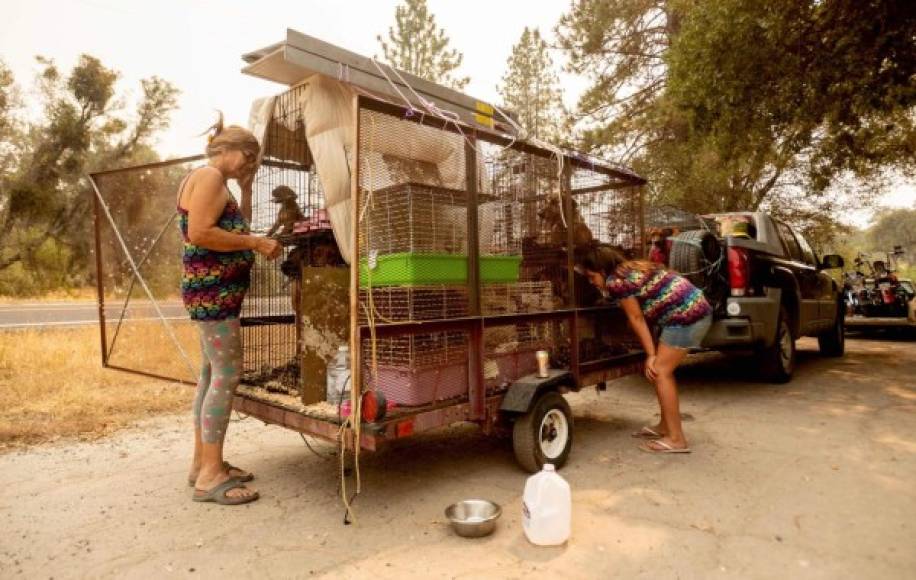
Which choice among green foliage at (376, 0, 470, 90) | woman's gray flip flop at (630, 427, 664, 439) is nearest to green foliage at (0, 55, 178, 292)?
green foliage at (376, 0, 470, 90)

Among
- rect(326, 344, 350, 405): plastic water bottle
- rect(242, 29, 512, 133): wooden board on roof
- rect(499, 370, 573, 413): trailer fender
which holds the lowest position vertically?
rect(499, 370, 573, 413): trailer fender

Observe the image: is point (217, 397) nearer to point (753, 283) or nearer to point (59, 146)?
point (753, 283)

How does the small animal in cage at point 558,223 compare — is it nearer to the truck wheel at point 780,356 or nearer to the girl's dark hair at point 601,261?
the girl's dark hair at point 601,261

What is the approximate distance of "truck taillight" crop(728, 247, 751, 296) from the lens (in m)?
5.71

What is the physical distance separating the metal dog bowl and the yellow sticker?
2892mm

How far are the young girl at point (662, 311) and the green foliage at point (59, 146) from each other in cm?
2231

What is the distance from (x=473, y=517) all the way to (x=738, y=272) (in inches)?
169

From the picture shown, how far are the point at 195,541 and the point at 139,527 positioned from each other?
450 mm

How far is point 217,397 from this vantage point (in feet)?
10.8

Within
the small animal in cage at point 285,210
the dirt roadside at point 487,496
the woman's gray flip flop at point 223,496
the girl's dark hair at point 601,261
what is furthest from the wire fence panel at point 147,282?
the girl's dark hair at point 601,261

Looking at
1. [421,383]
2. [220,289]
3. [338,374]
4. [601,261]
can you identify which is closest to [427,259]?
[421,383]

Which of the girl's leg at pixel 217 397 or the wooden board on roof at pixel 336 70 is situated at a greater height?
the wooden board on roof at pixel 336 70

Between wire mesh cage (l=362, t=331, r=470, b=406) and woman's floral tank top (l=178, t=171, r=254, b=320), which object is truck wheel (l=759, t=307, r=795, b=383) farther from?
woman's floral tank top (l=178, t=171, r=254, b=320)

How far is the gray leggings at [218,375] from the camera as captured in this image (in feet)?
10.8
